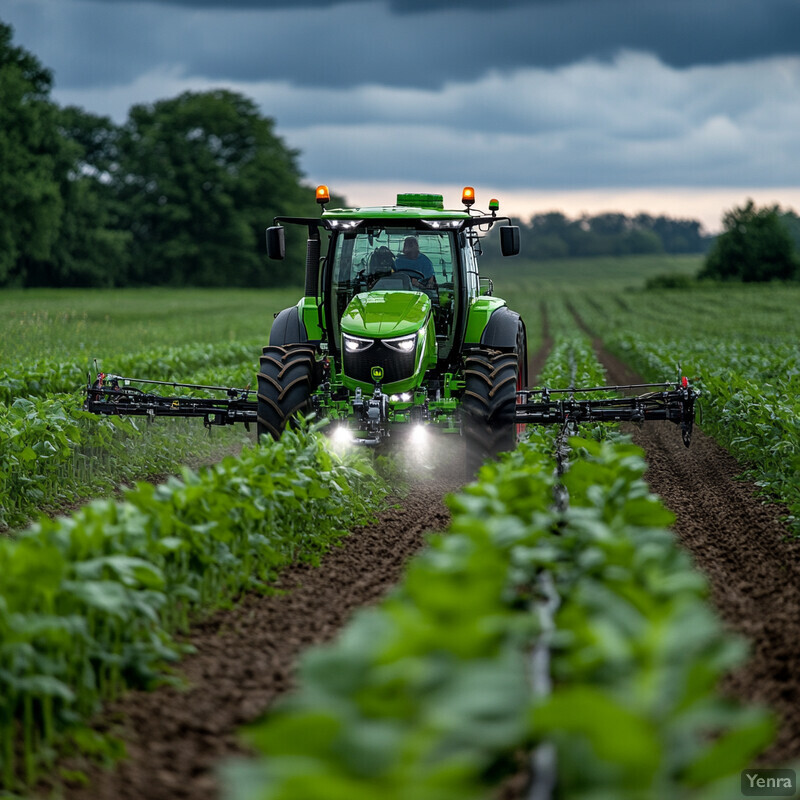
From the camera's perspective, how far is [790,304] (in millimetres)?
54562

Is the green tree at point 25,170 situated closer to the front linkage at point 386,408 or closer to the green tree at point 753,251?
the front linkage at point 386,408

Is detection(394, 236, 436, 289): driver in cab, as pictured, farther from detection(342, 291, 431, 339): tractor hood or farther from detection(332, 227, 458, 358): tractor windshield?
detection(342, 291, 431, 339): tractor hood

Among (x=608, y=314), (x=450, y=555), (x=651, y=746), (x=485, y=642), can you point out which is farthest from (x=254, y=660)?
(x=608, y=314)

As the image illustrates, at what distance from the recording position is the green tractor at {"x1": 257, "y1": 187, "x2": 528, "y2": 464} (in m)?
9.06

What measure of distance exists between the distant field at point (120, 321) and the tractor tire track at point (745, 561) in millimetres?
10525

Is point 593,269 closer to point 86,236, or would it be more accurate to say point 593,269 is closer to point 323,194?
point 86,236

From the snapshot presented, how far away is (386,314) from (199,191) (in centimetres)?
6247

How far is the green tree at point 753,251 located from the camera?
86.2 metres

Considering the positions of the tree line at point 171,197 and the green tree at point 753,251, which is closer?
the tree line at point 171,197

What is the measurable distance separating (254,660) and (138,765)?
3.90 ft

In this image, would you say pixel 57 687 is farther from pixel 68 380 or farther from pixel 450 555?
pixel 68 380

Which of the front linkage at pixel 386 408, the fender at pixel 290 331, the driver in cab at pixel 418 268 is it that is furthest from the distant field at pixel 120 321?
the driver in cab at pixel 418 268

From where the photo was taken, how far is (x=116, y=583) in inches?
167

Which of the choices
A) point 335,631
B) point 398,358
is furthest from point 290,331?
point 335,631
